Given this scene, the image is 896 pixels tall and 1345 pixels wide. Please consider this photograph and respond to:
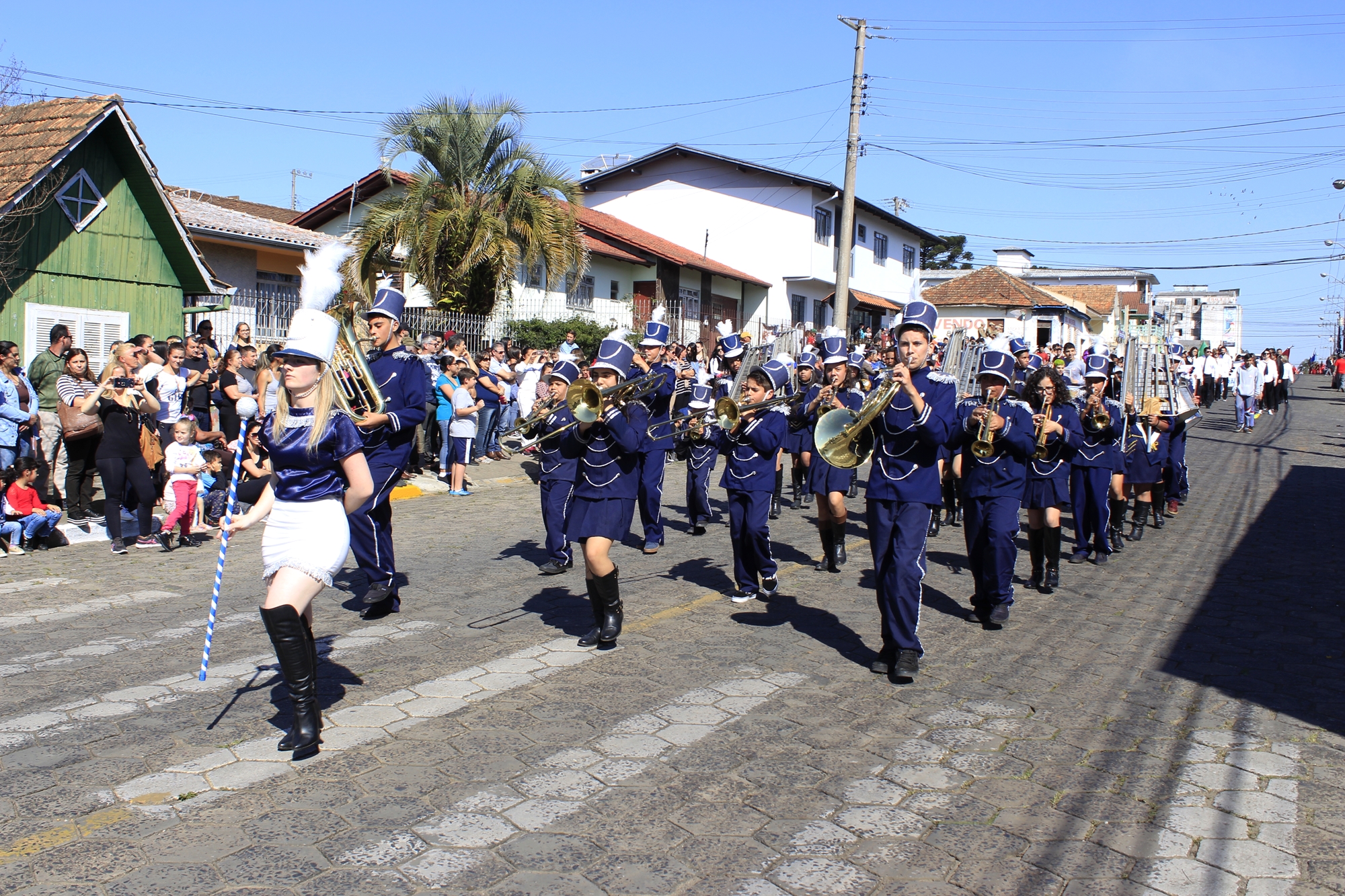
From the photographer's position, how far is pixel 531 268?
2186 cm

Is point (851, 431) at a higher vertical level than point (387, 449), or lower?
higher

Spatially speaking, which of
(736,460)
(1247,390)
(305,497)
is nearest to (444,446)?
(736,460)

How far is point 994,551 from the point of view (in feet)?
24.9

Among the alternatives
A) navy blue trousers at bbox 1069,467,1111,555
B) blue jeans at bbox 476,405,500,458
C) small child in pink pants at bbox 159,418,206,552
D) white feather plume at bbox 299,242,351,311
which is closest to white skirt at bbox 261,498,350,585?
white feather plume at bbox 299,242,351,311

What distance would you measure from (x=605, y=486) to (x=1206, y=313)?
367 ft

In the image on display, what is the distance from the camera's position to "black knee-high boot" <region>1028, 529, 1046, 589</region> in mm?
9148

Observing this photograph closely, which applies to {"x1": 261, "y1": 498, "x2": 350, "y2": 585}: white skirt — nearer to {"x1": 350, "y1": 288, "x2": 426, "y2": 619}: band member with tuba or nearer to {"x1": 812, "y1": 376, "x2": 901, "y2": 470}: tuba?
{"x1": 350, "y1": 288, "x2": 426, "y2": 619}: band member with tuba

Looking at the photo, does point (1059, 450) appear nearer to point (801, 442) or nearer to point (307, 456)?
point (801, 442)

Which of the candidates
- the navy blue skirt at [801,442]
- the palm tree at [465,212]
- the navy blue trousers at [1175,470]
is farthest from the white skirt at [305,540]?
the palm tree at [465,212]

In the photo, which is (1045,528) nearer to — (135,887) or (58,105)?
(135,887)

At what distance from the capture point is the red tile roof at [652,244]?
31.8m

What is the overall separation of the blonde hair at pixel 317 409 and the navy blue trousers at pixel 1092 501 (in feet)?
26.0

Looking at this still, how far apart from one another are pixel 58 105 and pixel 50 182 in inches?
59.9

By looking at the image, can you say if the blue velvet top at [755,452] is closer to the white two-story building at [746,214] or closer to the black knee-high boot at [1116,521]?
the black knee-high boot at [1116,521]
